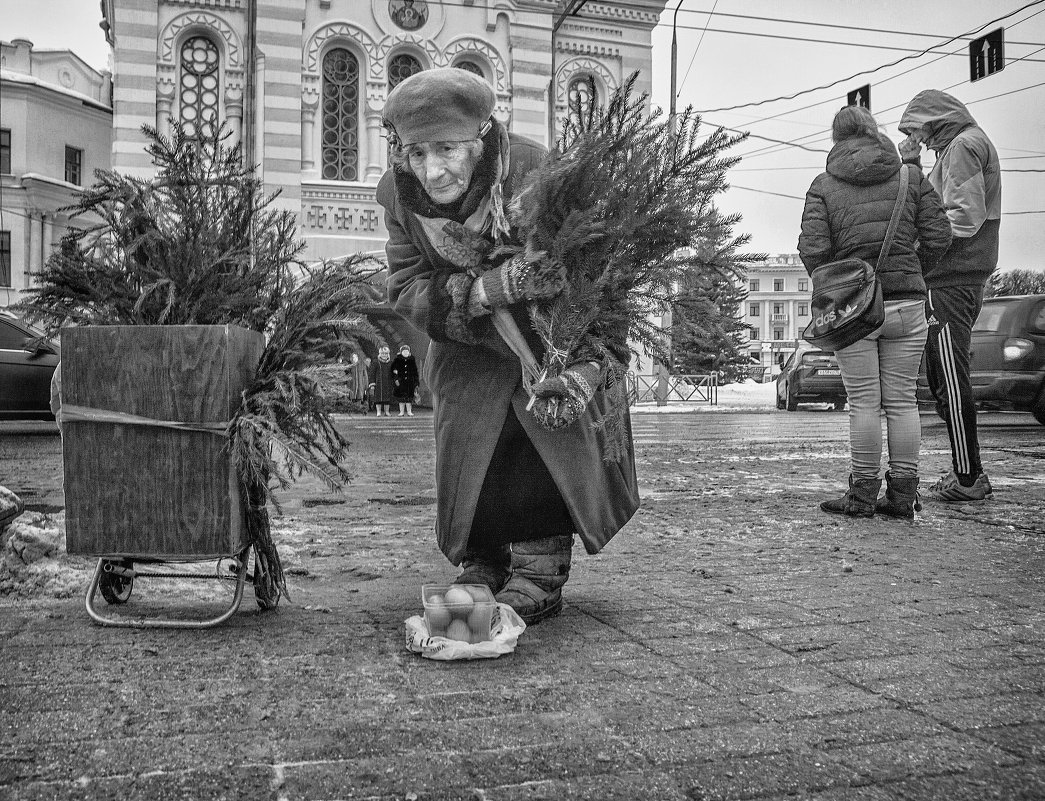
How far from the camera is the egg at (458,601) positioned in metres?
2.62

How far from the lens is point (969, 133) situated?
218 inches

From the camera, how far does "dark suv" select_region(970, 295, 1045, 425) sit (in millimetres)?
11648

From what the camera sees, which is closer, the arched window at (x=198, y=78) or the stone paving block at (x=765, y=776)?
the stone paving block at (x=765, y=776)

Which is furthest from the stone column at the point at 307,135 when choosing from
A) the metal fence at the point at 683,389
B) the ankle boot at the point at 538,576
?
the ankle boot at the point at 538,576

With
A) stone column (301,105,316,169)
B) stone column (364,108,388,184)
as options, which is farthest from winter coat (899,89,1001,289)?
stone column (301,105,316,169)

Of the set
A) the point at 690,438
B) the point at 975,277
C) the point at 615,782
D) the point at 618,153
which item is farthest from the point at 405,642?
the point at 690,438

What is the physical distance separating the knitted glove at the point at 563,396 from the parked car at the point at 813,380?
1816 centimetres

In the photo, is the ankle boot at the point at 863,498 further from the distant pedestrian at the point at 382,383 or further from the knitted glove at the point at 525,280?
the distant pedestrian at the point at 382,383

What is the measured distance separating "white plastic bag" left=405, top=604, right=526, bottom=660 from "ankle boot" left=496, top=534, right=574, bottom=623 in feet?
0.77

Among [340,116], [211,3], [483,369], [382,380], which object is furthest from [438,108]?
[211,3]

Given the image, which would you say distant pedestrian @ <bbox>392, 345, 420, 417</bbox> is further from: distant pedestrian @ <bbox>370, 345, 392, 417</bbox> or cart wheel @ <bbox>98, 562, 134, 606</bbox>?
cart wheel @ <bbox>98, 562, 134, 606</bbox>

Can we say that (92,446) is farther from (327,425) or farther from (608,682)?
(608,682)

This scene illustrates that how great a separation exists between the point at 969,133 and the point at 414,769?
202 inches

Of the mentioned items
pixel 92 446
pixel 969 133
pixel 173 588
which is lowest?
pixel 173 588
